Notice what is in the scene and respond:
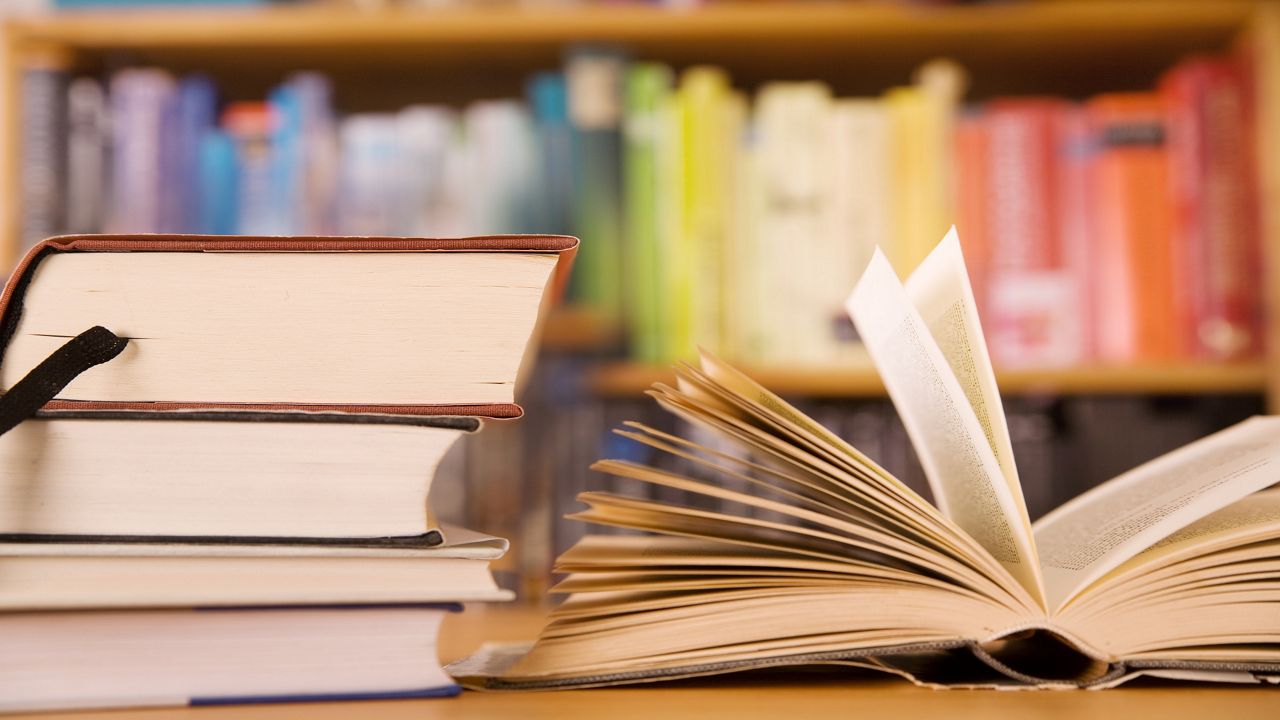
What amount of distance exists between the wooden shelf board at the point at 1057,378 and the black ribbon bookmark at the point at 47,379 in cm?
77

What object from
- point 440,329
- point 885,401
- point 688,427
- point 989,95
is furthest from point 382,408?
point 989,95

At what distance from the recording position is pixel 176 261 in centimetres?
44

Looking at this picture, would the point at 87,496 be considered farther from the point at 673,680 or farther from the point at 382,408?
the point at 673,680

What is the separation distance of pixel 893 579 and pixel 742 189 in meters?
0.81

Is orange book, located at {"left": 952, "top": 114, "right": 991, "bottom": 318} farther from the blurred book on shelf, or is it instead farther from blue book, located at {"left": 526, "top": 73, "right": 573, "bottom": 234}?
blue book, located at {"left": 526, "top": 73, "right": 573, "bottom": 234}

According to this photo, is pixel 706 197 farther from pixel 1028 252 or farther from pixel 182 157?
pixel 182 157

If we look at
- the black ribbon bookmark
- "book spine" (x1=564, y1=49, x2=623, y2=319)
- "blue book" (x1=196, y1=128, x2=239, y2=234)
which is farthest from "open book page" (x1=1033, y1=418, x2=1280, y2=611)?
"blue book" (x1=196, y1=128, x2=239, y2=234)

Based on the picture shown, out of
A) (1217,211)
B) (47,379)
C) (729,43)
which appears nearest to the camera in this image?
(47,379)

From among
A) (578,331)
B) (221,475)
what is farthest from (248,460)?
(578,331)

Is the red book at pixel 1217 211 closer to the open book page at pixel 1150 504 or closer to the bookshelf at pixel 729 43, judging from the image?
the bookshelf at pixel 729 43

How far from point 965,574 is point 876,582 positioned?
0.04 meters

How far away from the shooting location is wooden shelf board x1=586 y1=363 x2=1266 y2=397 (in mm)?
1135

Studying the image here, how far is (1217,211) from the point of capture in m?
1.14

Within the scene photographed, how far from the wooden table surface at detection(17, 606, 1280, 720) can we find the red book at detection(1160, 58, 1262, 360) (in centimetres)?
82
